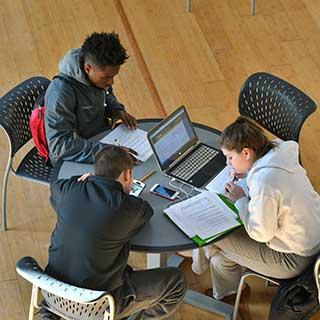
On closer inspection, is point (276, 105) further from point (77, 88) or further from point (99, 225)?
point (99, 225)

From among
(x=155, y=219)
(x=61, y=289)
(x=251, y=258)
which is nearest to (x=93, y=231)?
(x=61, y=289)

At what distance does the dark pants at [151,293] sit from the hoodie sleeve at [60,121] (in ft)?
2.32

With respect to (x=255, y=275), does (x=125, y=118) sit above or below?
above

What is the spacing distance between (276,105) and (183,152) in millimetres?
593

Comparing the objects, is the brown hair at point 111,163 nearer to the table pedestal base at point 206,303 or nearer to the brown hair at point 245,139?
the brown hair at point 245,139

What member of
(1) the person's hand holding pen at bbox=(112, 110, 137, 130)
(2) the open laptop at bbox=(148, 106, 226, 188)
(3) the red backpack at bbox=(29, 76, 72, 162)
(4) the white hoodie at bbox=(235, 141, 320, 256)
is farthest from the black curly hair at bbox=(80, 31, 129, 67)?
(4) the white hoodie at bbox=(235, 141, 320, 256)

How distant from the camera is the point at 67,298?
280 cm

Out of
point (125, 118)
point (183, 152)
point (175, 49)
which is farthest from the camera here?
point (175, 49)

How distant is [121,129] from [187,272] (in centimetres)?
81

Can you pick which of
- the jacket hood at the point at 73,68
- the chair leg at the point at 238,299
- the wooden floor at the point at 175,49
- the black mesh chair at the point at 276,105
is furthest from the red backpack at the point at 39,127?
the chair leg at the point at 238,299

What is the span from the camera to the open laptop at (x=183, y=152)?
3.38 meters

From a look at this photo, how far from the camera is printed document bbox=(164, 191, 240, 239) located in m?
3.12

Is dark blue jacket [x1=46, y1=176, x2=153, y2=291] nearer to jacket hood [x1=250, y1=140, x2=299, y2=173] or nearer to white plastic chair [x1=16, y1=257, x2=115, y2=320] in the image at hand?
white plastic chair [x1=16, y1=257, x2=115, y2=320]

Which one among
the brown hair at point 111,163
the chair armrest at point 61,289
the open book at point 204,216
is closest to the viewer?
the chair armrest at point 61,289
